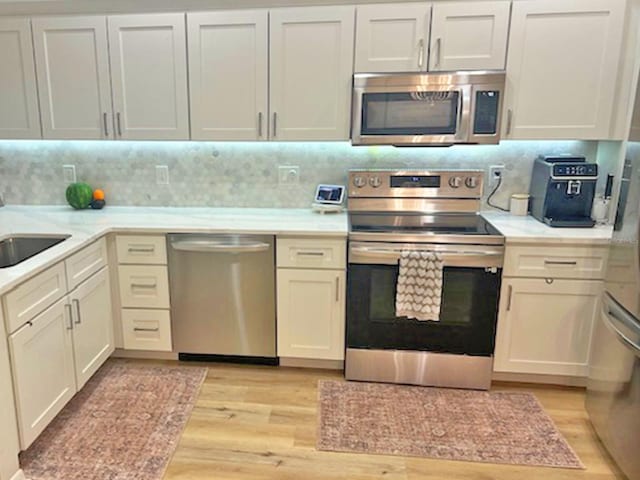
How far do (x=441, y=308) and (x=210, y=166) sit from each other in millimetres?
1733

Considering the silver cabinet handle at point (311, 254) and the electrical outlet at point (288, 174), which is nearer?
the silver cabinet handle at point (311, 254)

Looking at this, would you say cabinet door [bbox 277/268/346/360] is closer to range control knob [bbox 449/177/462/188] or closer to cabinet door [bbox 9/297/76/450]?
range control knob [bbox 449/177/462/188]

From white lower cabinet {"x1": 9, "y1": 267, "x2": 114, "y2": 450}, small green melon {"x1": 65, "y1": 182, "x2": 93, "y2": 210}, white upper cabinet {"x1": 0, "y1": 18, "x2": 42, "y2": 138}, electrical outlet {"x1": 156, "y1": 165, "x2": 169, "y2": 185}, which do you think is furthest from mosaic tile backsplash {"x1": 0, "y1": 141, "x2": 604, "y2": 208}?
white lower cabinet {"x1": 9, "y1": 267, "x2": 114, "y2": 450}

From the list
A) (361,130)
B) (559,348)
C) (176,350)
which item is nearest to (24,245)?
(176,350)

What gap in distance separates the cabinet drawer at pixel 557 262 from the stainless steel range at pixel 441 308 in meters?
0.09

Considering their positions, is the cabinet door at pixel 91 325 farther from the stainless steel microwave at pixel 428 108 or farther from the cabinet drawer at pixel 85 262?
the stainless steel microwave at pixel 428 108

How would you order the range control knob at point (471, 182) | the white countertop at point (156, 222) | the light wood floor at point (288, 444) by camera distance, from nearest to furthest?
the light wood floor at point (288, 444)
the white countertop at point (156, 222)
the range control knob at point (471, 182)

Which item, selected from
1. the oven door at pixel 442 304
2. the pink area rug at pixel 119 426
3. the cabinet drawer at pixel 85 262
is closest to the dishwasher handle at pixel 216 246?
the cabinet drawer at pixel 85 262

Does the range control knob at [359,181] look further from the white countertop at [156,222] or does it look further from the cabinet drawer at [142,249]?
the cabinet drawer at [142,249]

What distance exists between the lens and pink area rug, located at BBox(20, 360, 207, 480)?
6.73ft

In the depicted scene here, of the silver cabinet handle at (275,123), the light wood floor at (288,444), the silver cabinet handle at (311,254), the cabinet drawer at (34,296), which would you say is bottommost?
the light wood floor at (288,444)

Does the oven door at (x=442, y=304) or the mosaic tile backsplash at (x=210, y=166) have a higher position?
the mosaic tile backsplash at (x=210, y=166)

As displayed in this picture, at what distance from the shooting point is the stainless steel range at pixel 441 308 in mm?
2514

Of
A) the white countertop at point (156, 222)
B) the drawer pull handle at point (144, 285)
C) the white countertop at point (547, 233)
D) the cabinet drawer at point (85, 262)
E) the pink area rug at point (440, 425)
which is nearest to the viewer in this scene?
the pink area rug at point (440, 425)
